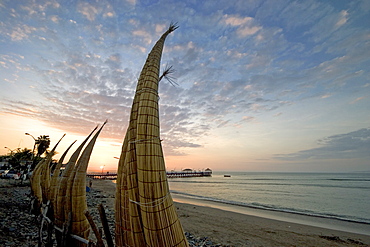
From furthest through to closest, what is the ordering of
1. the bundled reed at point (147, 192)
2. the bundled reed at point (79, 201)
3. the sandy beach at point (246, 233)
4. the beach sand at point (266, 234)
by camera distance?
1. the beach sand at point (266, 234)
2. the sandy beach at point (246, 233)
3. the bundled reed at point (79, 201)
4. the bundled reed at point (147, 192)

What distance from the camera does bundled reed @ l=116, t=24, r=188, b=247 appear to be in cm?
213

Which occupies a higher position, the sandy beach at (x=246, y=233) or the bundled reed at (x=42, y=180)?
the bundled reed at (x=42, y=180)

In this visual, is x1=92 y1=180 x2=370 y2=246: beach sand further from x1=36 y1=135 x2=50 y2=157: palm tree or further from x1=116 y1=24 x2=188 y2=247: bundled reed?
x1=36 y1=135 x2=50 y2=157: palm tree

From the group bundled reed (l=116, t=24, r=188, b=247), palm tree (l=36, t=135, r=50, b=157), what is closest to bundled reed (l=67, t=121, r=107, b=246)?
bundled reed (l=116, t=24, r=188, b=247)

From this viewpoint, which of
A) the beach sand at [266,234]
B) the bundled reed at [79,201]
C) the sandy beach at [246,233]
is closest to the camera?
the bundled reed at [79,201]

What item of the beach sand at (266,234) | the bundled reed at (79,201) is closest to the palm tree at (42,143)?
the beach sand at (266,234)

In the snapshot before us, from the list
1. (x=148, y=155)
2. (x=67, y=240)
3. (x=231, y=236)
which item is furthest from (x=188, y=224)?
(x=148, y=155)

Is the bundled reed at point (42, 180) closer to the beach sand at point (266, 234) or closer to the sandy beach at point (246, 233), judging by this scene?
the sandy beach at point (246, 233)

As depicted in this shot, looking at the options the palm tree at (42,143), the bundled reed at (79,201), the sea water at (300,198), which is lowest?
the sea water at (300,198)

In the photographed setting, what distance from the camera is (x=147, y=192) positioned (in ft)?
7.09

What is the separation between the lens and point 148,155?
2256 mm

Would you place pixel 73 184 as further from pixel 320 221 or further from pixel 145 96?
pixel 320 221

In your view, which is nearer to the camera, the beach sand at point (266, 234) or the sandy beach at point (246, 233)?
the sandy beach at point (246, 233)

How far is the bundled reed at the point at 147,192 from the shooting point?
2133 mm
